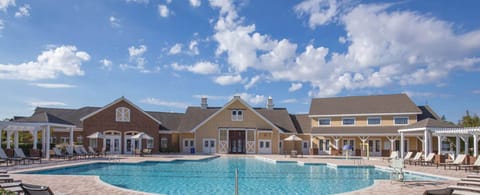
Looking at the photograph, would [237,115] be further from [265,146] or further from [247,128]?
[265,146]

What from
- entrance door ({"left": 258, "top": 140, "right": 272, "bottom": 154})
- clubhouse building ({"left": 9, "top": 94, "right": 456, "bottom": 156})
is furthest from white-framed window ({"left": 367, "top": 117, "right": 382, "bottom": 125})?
entrance door ({"left": 258, "top": 140, "right": 272, "bottom": 154})

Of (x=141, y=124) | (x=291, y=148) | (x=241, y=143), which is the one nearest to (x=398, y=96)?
(x=291, y=148)

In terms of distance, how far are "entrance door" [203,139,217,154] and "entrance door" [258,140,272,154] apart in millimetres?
4185

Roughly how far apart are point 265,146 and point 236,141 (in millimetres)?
2748

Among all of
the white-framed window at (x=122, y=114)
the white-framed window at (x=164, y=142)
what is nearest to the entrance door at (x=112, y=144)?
the white-framed window at (x=122, y=114)

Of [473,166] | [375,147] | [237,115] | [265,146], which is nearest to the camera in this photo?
[473,166]

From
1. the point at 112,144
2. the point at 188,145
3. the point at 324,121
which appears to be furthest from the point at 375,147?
the point at 112,144

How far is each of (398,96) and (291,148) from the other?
36.5 ft

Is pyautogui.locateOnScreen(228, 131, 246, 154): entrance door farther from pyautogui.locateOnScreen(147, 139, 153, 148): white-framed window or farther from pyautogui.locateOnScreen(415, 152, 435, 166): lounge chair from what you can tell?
pyautogui.locateOnScreen(415, 152, 435, 166): lounge chair

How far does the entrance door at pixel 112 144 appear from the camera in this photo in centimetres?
3691

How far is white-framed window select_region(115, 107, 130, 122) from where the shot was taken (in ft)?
123

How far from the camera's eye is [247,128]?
39.8 metres

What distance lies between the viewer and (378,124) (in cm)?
Result: 3869

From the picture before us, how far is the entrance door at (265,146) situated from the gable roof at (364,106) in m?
5.10
